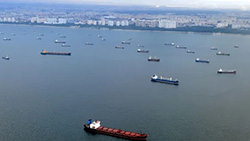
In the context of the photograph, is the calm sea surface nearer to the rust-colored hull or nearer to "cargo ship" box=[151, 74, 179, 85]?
the rust-colored hull

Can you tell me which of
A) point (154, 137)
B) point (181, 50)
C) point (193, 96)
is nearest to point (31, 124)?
point (154, 137)

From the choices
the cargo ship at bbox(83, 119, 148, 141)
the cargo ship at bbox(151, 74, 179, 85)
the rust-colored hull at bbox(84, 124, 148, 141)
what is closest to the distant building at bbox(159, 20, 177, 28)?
the cargo ship at bbox(151, 74, 179, 85)

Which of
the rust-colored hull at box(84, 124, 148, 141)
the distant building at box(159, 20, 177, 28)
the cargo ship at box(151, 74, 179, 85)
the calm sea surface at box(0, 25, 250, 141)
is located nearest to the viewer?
the rust-colored hull at box(84, 124, 148, 141)

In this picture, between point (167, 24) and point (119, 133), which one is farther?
point (167, 24)

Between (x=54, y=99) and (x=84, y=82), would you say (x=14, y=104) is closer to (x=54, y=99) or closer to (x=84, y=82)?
(x=54, y=99)

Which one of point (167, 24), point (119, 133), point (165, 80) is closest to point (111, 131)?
point (119, 133)

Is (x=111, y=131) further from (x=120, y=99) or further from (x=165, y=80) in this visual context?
(x=165, y=80)
